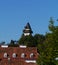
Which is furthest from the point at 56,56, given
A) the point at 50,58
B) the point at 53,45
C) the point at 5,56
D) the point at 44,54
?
the point at 5,56

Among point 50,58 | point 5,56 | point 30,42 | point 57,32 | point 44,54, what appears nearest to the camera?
point 57,32

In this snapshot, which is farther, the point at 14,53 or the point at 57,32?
the point at 14,53

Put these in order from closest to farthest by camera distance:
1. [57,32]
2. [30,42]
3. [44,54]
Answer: [57,32]
[44,54]
[30,42]

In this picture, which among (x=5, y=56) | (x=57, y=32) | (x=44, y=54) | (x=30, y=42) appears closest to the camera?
(x=57, y=32)

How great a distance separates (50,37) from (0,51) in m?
61.3

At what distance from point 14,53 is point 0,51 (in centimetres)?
298

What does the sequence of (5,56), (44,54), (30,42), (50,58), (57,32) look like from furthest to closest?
(30,42)
(5,56)
(44,54)
(50,58)
(57,32)

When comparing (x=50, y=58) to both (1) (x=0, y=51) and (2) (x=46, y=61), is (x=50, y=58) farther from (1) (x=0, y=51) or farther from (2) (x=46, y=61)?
(1) (x=0, y=51)

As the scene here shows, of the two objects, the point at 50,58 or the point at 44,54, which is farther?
the point at 44,54

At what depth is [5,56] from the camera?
113812 mm

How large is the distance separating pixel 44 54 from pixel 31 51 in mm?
51535

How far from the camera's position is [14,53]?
378 ft

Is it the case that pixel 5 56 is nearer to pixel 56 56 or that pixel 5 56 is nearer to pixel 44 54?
pixel 44 54

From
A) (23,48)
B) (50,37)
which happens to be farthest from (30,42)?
(50,37)
